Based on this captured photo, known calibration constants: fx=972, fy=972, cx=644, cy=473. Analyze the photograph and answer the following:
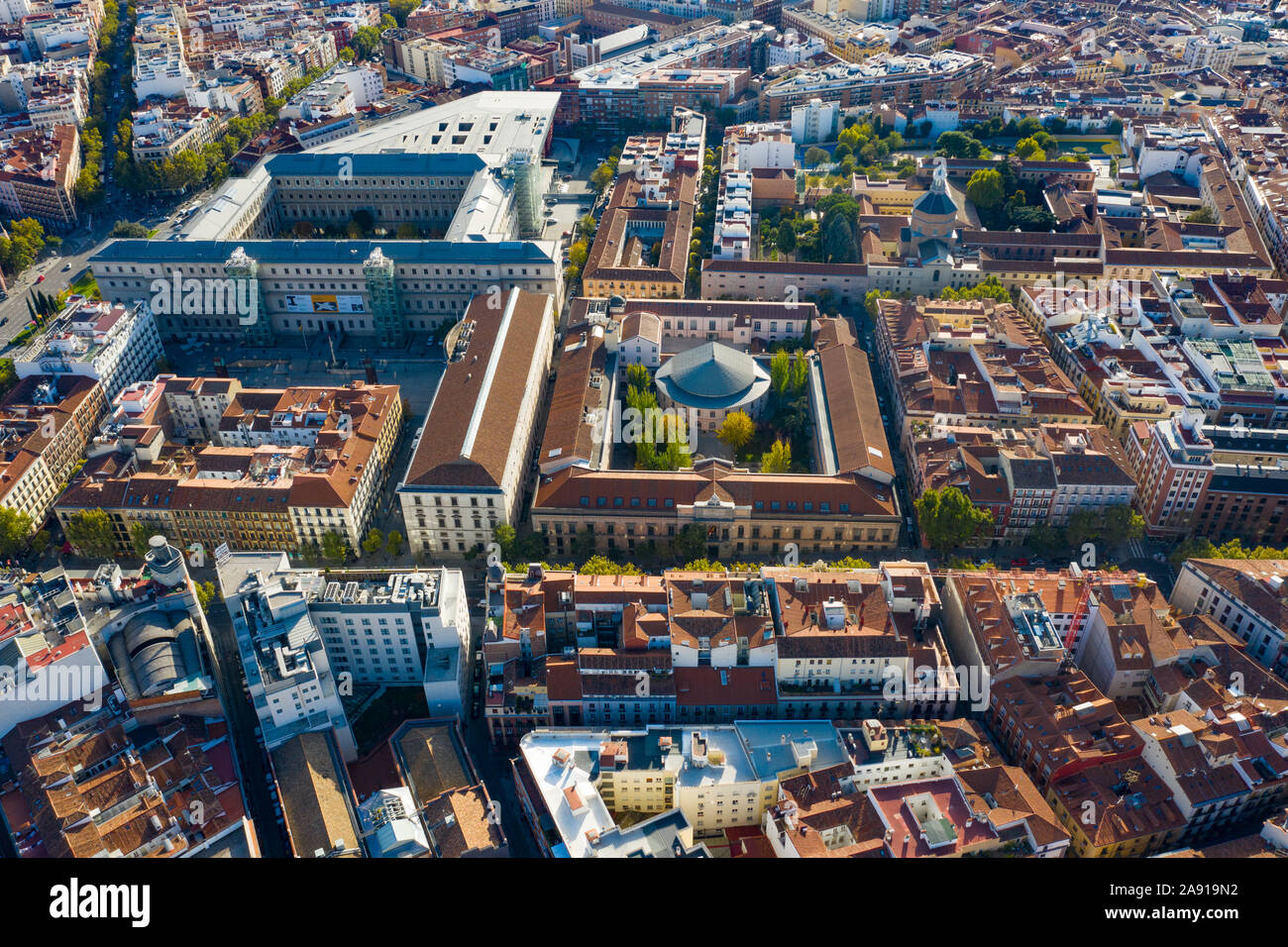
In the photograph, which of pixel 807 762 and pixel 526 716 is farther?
pixel 526 716

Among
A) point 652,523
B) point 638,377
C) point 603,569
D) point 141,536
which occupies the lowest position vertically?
point 141,536

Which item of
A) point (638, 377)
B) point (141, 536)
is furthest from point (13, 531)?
point (638, 377)

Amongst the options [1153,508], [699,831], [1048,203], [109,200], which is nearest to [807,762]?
[699,831]

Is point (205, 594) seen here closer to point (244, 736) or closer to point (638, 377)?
point (244, 736)

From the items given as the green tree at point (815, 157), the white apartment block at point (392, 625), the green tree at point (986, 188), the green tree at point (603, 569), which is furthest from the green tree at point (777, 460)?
the green tree at point (815, 157)
